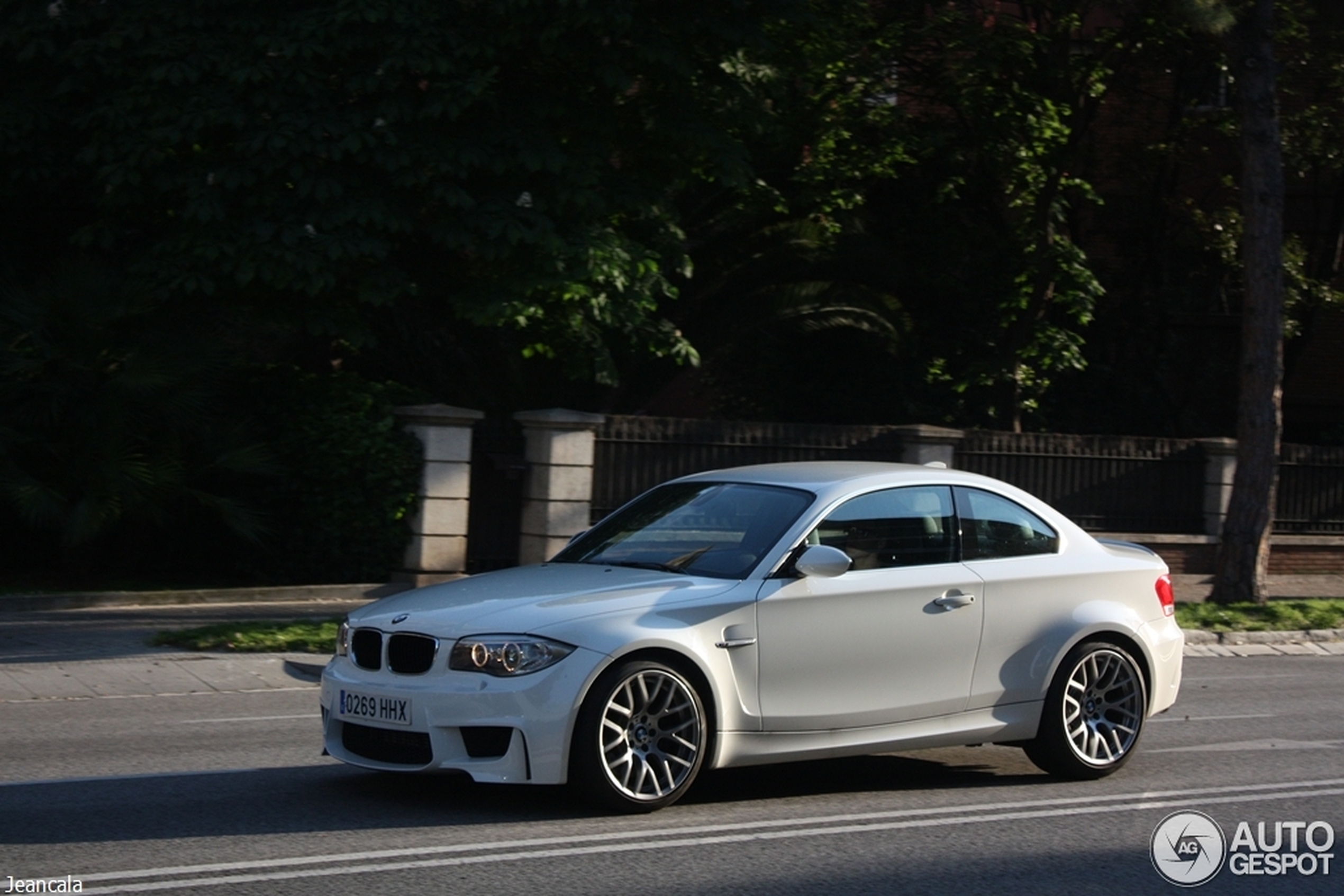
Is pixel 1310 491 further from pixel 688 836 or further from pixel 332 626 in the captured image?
pixel 688 836

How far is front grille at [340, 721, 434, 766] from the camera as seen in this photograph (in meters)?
6.69

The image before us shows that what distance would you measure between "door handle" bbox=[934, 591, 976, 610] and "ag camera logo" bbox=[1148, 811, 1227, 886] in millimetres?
1324

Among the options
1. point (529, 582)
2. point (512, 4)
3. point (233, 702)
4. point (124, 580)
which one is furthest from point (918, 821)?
point (124, 580)

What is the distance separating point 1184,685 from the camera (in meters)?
12.6

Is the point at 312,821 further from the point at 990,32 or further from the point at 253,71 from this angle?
the point at 990,32

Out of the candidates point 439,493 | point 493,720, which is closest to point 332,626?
point 439,493

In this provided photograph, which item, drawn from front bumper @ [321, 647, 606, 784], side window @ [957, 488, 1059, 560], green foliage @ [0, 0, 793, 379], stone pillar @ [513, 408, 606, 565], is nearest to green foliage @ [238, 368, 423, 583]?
green foliage @ [0, 0, 793, 379]

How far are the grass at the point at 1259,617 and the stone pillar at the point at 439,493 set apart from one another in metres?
7.44

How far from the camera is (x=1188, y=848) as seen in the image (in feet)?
21.9

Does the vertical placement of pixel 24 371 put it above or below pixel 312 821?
above

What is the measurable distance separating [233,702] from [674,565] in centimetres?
445

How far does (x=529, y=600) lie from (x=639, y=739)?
2.49ft

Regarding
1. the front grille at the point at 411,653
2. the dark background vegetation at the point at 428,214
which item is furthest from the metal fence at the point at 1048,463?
the front grille at the point at 411,653

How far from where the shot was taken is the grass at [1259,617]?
51.5ft
